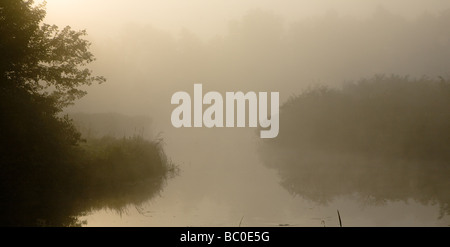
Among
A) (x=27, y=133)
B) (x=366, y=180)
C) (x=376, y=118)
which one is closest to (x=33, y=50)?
(x=27, y=133)

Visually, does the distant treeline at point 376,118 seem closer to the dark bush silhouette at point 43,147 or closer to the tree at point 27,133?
the dark bush silhouette at point 43,147

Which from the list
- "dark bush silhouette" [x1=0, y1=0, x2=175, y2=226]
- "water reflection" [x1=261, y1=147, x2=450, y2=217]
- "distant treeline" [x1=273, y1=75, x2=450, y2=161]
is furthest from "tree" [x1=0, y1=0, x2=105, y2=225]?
"distant treeline" [x1=273, y1=75, x2=450, y2=161]

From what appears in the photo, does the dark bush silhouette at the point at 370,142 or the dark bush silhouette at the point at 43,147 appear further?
the dark bush silhouette at the point at 370,142

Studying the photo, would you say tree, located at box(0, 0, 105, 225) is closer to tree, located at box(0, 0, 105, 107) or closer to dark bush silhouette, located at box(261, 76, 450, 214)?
tree, located at box(0, 0, 105, 107)

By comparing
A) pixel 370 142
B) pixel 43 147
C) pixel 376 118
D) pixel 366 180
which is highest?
pixel 376 118

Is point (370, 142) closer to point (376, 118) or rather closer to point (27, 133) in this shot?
point (376, 118)

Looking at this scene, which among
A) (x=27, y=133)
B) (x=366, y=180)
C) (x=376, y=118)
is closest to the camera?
(x=27, y=133)

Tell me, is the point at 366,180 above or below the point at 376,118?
below

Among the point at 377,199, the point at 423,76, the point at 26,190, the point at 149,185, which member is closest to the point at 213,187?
the point at 149,185

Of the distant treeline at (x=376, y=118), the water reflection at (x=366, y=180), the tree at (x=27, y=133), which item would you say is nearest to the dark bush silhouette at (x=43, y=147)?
the tree at (x=27, y=133)

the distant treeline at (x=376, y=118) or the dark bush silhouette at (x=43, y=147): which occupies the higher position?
the distant treeline at (x=376, y=118)

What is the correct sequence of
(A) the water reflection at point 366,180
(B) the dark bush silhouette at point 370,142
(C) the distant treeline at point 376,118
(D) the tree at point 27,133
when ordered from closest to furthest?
(D) the tree at point 27,133 → (A) the water reflection at point 366,180 → (B) the dark bush silhouette at point 370,142 → (C) the distant treeline at point 376,118

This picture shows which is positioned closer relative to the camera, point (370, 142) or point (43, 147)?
point (43, 147)
